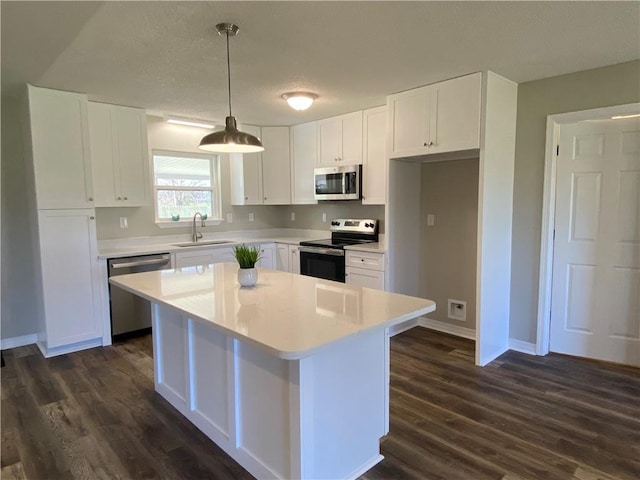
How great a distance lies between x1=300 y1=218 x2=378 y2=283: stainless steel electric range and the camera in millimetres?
4204

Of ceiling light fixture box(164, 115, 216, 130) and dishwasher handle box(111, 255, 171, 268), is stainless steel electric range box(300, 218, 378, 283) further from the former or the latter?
ceiling light fixture box(164, 115, 216, 130)

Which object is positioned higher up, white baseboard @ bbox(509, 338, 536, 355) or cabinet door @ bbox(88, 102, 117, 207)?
cabinet door @ bbox(88, 102, 117, 207)

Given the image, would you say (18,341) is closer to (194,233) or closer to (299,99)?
(194,233)

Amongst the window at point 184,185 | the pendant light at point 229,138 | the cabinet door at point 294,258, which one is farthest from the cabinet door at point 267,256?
the pendant light at point 229,138

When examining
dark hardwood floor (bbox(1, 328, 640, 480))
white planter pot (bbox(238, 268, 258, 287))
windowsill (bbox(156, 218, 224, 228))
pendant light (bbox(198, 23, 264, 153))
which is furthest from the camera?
windowsill (bbox(156, 218, 224, 228))

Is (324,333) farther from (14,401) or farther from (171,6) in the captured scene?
(14,401)

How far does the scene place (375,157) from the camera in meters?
4.11

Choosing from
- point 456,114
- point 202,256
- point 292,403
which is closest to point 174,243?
point 202,256

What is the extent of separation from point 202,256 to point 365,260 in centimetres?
181

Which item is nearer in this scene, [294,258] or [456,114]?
[456,114]

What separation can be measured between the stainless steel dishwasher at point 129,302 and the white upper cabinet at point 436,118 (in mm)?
2601

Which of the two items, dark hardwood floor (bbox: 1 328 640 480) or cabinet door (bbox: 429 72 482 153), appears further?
cabinet door (bbox: 429 72 482 153)

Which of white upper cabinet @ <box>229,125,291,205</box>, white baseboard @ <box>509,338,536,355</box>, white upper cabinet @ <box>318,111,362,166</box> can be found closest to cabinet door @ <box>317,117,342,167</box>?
white upper cabinet @ <box>318,111,362,166</box>

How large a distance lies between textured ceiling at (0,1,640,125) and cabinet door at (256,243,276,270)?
196cm
